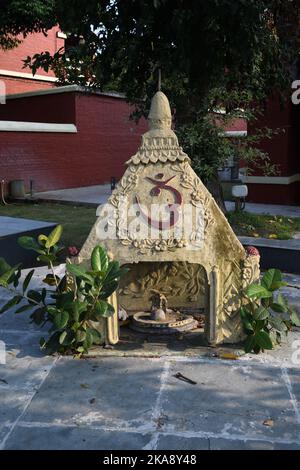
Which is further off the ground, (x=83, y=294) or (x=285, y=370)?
(x=83, y=294)

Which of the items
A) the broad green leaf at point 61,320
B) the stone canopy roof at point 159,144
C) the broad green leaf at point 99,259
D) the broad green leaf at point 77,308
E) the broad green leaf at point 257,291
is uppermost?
the stone canopy roof at point 159,144

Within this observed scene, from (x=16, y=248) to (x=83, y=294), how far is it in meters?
4.16

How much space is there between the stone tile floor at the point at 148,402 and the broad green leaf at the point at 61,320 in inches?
16.4

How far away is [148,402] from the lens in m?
3.81

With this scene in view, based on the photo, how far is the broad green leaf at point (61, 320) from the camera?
4.18m

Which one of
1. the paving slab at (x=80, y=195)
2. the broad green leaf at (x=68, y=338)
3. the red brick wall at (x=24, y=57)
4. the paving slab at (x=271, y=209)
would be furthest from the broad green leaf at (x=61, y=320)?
the red brick wall at (x=24, y=57)

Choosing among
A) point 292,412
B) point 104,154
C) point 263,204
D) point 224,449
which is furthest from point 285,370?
point 104,154

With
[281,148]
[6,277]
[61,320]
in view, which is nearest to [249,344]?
[61,320]

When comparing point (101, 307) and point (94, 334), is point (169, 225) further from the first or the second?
point (94, 334)

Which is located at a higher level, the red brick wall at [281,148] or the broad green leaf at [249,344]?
the red brick wall at [281,148]

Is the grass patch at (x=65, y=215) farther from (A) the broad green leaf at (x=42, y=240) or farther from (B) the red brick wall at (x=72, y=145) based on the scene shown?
(A) the broad green leaf at (x=42, y=240)

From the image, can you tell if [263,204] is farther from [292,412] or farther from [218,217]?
[292,412]

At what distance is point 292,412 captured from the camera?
12.1 feet

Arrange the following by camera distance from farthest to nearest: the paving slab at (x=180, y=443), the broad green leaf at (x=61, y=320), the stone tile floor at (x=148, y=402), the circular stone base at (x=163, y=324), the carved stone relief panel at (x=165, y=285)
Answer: the carved stone relief panel at (x=165, y=285) < the circular stone base at (x=163, y=324) < the broad green leaf at (x=61, y=320) < the stone tile floor at (x=148, y=402) < the paving slab at (x=180, y=443)
